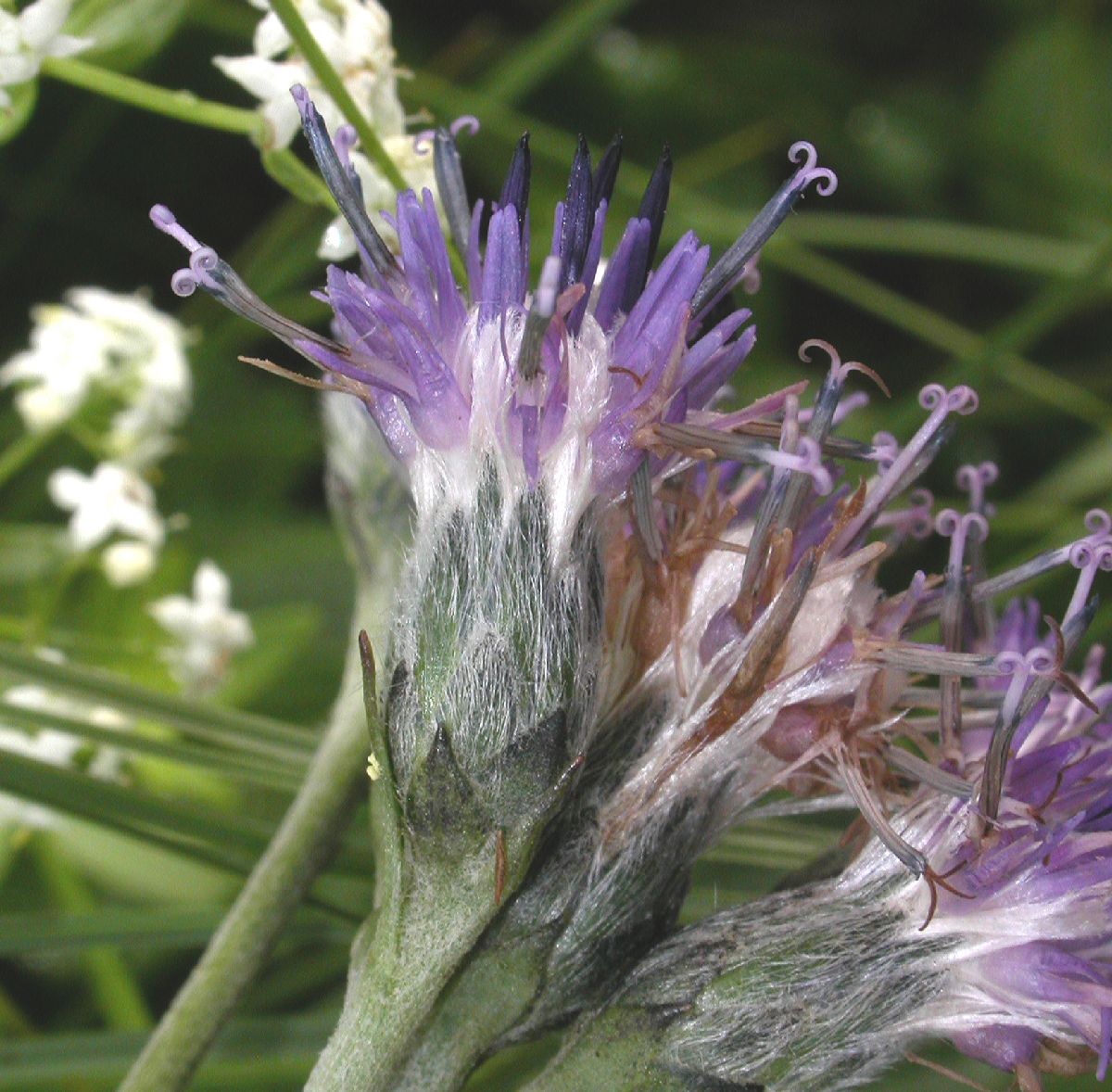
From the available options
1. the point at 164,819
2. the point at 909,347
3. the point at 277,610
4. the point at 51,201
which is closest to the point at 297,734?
the point at 164,819

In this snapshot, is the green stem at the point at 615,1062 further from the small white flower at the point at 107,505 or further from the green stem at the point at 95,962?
the small white flower at the point at 107,505

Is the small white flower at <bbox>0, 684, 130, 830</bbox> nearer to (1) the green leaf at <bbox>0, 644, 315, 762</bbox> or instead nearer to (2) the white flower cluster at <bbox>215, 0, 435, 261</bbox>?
(1) the green leaf at <bbox>0, 644, 315, 762</bbox>

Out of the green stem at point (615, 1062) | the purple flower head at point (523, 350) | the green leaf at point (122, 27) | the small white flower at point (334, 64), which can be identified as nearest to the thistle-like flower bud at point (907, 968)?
the green stem at point (615, 1062)

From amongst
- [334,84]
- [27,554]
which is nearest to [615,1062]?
[334,84]

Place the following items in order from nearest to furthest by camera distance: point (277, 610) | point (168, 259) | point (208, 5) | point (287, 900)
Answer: point (287, 900) < point (277, 610) < point (208, 5) < point (168, 259)

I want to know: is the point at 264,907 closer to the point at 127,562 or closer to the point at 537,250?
the point at 127,562

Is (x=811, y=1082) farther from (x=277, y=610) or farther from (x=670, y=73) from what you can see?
(x=670, y=73)
